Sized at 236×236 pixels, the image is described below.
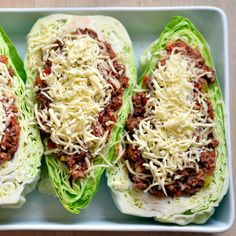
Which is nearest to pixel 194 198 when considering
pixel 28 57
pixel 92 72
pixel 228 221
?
pixel 228 221

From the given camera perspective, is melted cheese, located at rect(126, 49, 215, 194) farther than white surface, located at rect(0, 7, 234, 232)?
No

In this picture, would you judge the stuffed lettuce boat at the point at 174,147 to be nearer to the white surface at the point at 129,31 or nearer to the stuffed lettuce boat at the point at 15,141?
the white surface at the point at 129,31

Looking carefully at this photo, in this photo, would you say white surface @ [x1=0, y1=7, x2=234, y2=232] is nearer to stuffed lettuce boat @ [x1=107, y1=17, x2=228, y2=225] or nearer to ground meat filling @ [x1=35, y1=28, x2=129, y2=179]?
stuffed lettuce boat @ [x1=107, y1=17, x2=228, y2=225]

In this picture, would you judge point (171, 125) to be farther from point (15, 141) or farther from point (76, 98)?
point (15, 141)

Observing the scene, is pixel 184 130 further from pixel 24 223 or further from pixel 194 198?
pixel 24 223

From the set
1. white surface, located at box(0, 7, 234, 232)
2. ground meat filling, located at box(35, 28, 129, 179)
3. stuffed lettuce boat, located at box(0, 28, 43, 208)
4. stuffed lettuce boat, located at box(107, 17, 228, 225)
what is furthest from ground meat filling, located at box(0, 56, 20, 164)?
stuffed lettuce boat, located at box(107, 17, 228, 225)

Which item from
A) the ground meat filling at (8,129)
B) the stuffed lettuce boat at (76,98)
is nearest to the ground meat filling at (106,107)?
the stuffed lettuce boat at (76,98)
